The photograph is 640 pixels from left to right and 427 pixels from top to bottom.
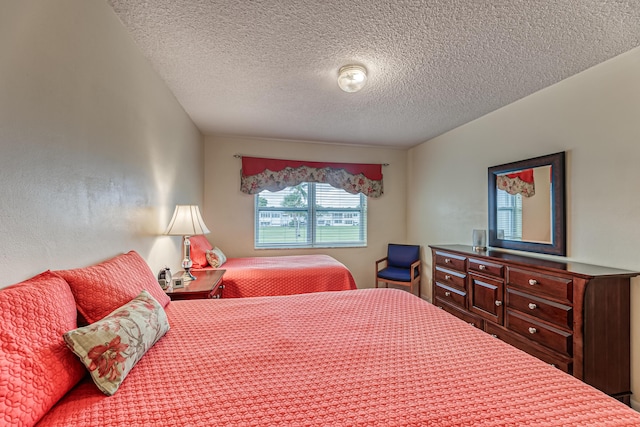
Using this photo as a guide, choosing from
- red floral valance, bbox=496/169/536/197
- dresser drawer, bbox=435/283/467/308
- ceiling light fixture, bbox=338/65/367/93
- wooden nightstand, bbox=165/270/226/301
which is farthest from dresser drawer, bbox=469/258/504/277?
wooden nightstand, bbox=165/270/226/301

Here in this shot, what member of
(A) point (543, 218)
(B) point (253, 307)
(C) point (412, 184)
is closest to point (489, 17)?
(A) point (543, 218)

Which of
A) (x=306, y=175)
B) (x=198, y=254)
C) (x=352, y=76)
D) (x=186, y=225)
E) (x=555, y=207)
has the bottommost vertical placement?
(x=198, y=254)

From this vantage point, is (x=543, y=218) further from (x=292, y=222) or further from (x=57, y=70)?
(x=57, y=70)

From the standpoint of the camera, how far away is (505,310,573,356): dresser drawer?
6.27 ft

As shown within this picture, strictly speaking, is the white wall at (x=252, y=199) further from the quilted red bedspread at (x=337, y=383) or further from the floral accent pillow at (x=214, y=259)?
the quilted red bedspread at (x=337, y=383)

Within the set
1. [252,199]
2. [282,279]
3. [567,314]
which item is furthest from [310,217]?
[567,314]

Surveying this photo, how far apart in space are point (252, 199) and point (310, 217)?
37.5 inches

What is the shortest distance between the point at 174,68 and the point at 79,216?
4.77 feet

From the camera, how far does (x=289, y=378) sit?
3.09 ft

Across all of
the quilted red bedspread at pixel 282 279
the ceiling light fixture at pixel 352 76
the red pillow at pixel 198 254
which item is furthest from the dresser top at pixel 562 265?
the red pillow at pixel 198 254

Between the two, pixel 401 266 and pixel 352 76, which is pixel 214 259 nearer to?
pixel 352 76

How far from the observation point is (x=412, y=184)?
15.5 feet

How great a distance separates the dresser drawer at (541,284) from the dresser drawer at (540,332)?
0.22m

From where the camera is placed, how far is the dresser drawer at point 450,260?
2.92 m
